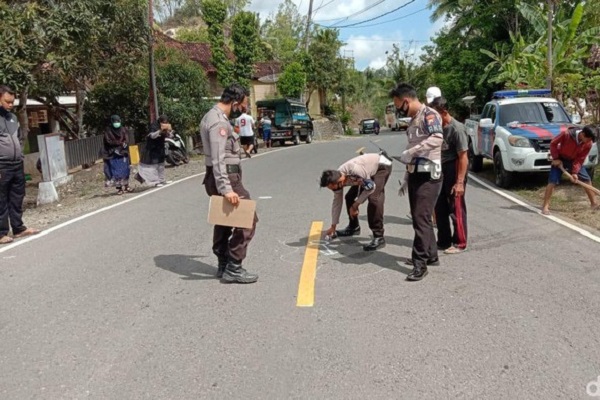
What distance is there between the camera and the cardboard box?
5.14m

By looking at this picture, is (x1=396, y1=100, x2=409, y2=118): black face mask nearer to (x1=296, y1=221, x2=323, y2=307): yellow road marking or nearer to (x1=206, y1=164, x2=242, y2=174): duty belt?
Answer: (x1=206, y1=164, x2=242, y2=174): duty belt

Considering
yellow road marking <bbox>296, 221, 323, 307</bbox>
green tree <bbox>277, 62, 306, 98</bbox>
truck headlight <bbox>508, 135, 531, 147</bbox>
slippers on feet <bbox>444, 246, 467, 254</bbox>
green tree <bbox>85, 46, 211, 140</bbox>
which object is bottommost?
slippers on feet <bbox>444, 246, 467, 254</bbox>

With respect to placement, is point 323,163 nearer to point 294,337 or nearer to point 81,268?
point 81,268

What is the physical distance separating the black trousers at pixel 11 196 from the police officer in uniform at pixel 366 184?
4340mm

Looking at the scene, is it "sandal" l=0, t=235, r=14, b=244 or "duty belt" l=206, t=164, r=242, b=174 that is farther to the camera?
"sandal" l=0, t=235, r=14, b=244

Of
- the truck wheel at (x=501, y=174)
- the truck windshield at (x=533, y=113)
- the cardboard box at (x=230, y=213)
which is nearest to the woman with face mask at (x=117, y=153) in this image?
the cardboard box at (x=230, y=213)

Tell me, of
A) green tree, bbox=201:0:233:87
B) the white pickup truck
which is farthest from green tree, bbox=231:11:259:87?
the white pickup truck

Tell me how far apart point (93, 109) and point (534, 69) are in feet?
51.4

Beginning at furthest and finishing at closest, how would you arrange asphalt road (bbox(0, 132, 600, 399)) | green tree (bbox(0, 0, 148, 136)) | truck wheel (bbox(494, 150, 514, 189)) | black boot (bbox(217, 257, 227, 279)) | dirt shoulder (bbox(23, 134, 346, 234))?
green tree (bbox(0, 0, 148, 136)) → truck wheel (bbox(494, 150, 514, 189)) → dirt shoulder (bbox(23, 134, 346, 234)) → black boot (bbox(217, 257, 227, 279)) → asphalt road (bbox(0, 132, 600, 399))

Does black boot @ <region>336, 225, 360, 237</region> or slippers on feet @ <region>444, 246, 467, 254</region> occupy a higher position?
black boot @ <region>336, 225, 360, 237</region>

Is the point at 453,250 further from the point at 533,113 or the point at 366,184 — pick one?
the point at 533,113

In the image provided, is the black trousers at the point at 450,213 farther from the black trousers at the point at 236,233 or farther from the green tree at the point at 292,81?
the green tree at the point at 292,81

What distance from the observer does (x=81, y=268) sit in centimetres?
616

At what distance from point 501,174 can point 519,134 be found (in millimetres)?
921
